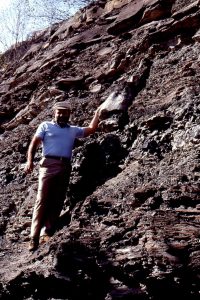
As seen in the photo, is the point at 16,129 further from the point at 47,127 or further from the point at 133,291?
the point at 133,291

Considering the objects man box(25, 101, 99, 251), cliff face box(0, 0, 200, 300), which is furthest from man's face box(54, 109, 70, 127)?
cliff face box(0, 0, 200, 300)

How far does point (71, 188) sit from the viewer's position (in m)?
5.15

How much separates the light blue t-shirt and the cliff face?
0.43 meters

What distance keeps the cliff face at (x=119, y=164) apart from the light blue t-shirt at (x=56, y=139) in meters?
0.43

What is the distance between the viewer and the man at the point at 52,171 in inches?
188

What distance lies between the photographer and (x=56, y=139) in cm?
503

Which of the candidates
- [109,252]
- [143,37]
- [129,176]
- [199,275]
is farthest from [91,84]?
[199,275]

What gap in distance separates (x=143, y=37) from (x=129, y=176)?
326cm

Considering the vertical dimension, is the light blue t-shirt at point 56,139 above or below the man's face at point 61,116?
below

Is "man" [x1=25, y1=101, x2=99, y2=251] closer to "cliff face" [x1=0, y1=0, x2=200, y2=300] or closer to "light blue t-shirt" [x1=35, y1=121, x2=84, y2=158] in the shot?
"light blue t-shirt" [x1=35, y1=121, x2=84, y2=158]

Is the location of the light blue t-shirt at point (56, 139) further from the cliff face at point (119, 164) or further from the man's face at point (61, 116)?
the cliff face at point (119, 164)

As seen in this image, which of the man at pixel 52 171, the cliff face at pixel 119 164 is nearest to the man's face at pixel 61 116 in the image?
the man at pixel 52 171

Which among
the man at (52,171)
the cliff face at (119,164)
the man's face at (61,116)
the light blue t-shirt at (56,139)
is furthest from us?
the man's face at (61,116)

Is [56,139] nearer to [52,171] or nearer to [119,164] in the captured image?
[52,171]
